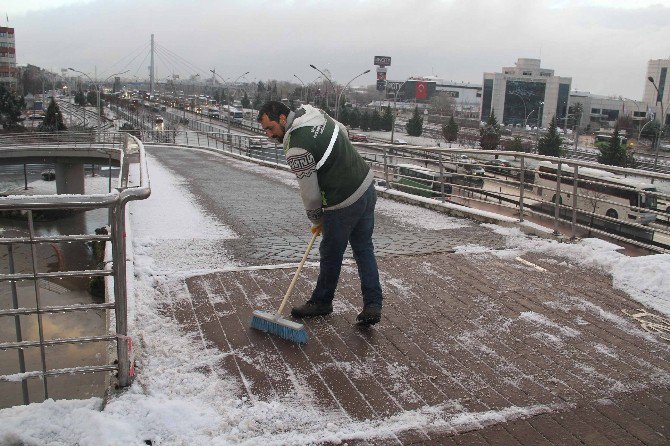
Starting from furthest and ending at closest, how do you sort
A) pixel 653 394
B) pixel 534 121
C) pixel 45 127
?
1. pixel 534 121
2. pixel 45 127
3. pixel 653 394

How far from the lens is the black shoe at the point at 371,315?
14.1 ft

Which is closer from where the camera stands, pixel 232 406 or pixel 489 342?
pixel 232 406

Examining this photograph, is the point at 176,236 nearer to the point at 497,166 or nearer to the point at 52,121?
the point at 497,166

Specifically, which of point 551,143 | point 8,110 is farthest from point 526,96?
point 8,110

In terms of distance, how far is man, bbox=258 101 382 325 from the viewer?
4.03m

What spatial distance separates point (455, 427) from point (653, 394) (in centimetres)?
139

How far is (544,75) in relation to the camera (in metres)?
98.8

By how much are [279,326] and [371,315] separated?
2.33 ft

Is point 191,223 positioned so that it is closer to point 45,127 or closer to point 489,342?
point 489,342

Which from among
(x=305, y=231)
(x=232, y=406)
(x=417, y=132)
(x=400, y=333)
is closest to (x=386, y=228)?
(x=305, y=231)

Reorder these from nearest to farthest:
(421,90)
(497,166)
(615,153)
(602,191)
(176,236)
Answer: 1. (176,236)
2. (497,166)
3. (602,191)
4. (615,153)
5. (421,90)

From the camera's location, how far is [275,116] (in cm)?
412

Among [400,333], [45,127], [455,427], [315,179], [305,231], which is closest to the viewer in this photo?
[455,427]

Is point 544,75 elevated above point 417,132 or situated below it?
above
